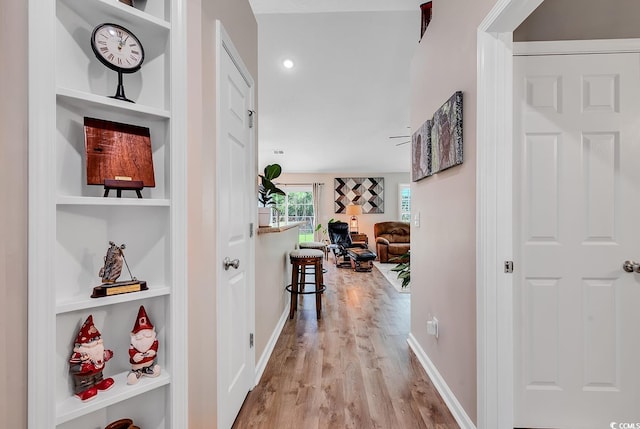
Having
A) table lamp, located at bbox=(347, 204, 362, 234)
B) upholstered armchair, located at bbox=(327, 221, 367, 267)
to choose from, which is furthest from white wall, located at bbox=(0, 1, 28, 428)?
table lamp, located at bbox=(347, 204, 362, 234)

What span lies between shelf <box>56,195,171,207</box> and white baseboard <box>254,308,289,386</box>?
1.47 metres

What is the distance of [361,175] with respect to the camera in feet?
28.0

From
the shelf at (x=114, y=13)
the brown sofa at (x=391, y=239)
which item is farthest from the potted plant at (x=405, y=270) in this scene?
the shelf at (x=114, y=13)

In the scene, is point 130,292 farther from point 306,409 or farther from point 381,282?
point 381,282

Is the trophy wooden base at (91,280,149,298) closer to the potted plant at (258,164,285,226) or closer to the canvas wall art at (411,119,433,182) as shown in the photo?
the potted plant at (258,164,285,226)

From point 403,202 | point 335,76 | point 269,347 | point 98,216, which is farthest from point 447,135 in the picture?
point 403,202

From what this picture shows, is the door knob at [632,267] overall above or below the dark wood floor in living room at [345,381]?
above

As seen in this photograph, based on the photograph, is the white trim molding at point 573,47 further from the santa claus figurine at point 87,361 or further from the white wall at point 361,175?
the white wall at point 361,175

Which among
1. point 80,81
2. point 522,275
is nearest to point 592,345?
point 522,275

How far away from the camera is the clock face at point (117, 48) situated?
95cm

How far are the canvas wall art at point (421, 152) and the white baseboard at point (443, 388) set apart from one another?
1.34 m

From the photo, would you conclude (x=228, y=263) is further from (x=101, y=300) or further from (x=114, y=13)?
(x=114, y=13)

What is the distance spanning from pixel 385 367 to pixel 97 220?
204cm

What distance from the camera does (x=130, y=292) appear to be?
3.36 feet
